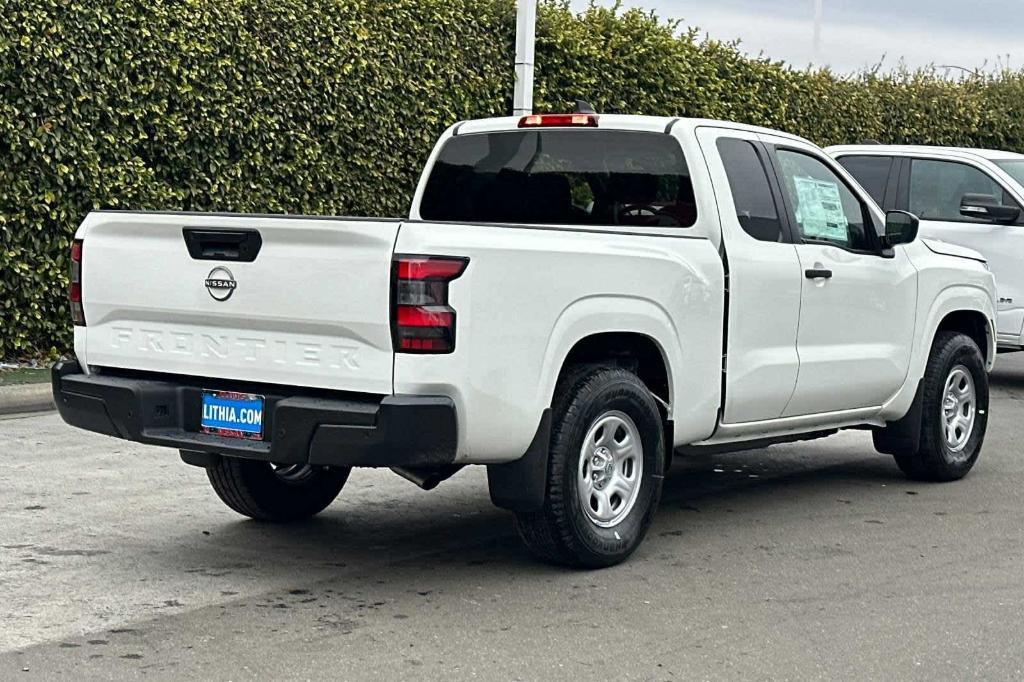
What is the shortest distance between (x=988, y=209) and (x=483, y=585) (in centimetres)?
820

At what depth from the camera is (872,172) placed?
13.9 m

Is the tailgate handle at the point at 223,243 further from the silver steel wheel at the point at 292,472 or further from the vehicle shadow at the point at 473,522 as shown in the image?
the silver steel wheel at the point at 292,472

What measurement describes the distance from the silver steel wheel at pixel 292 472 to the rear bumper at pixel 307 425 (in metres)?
1.05

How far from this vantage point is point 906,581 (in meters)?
6.55

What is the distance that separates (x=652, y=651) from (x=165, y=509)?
3.18 metres

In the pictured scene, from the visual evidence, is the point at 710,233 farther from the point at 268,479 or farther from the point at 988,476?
the point at 988,476

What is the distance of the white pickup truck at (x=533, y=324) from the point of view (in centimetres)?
589

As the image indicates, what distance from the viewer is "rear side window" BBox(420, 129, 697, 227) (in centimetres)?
750

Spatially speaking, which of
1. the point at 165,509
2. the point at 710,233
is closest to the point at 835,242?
the point at 710,233

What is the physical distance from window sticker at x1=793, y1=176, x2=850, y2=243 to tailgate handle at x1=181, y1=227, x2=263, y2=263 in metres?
2.91

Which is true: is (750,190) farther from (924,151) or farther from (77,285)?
(924,151)

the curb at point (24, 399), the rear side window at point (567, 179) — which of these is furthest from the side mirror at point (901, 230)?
the curb at point (24, 399)

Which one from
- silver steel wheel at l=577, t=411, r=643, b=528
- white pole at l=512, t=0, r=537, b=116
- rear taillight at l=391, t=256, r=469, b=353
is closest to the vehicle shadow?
silver steel wheel at l=577, t=411, r=643, b=528

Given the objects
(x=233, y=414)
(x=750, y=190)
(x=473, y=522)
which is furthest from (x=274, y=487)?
(x=750, y=190)
